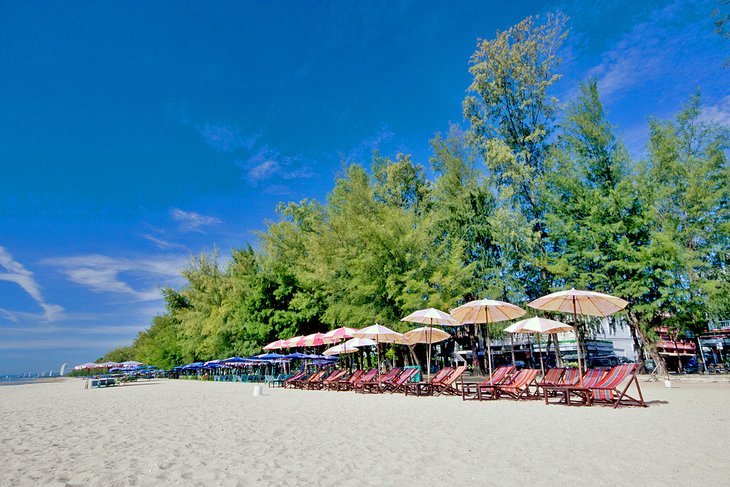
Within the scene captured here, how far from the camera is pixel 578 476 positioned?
4184 mm

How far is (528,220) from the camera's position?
23156mm

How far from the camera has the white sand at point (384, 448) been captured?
429 cm

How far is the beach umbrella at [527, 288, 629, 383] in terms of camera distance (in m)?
10.5

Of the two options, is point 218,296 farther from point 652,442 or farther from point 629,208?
point 652,442

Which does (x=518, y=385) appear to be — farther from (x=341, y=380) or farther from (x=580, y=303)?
(x=341, y=380)

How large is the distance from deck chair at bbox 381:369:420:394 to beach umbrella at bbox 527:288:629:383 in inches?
236

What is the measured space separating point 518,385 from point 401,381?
4.84 m

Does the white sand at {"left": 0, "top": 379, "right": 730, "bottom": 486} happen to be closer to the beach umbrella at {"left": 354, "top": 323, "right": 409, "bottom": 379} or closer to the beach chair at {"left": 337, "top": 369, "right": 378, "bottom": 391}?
the beach umbrella at {"left": 354, "top": 323, "right": 409, "bottom": 379}

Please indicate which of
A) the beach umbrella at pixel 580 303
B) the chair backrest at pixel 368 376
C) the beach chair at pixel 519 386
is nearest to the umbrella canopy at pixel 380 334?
the chair backrest at pixel 368 376

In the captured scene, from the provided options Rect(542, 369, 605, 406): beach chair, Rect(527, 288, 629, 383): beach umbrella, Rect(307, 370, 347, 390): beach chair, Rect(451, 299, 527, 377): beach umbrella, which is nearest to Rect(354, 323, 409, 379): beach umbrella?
Rect(451, 299, 527, 377): beach umbrella

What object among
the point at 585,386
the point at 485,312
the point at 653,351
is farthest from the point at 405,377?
the point at 653,351

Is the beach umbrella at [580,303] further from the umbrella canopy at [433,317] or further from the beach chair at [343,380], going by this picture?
the beach chair at [343,380]

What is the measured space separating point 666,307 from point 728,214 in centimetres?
566

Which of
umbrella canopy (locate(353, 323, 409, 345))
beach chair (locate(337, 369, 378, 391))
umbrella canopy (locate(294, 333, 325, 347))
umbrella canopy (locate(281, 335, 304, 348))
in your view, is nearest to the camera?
umbrella canopy (locate(353, 323, 409, 345))
